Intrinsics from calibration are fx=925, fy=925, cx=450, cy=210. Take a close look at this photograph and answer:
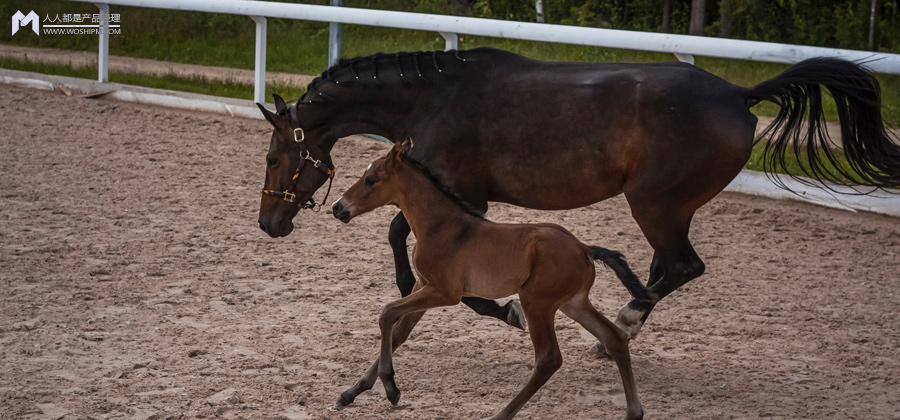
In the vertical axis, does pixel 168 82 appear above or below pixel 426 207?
below

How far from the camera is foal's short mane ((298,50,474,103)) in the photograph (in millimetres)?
5000

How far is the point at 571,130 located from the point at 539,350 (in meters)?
1.29

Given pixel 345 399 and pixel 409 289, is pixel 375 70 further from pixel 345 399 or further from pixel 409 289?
pixel 345 399

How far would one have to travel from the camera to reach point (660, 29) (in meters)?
20.4

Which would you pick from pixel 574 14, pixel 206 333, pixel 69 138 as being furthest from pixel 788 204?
pixel 574 14

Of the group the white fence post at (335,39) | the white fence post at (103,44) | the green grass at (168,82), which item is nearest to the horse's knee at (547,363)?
the white fence post at (335,39)

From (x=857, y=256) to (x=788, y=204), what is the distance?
1.22 m

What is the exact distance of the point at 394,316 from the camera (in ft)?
13.6

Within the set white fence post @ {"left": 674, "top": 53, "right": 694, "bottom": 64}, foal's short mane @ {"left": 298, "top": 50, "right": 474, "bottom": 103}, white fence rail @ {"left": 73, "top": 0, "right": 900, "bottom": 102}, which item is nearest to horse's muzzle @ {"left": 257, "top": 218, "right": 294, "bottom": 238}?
foal's short mane @ {"left": 298, "top": 50, "right": 474, "bottom": 103}

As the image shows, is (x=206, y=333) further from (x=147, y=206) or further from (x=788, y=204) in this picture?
(x=788, y=204)

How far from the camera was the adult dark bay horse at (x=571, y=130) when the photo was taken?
462 centimetres

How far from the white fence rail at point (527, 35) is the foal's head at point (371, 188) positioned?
3597mm

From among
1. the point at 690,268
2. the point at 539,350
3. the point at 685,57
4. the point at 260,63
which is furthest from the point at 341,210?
the point at 260,63

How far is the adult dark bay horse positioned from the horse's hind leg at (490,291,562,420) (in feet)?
2.76
